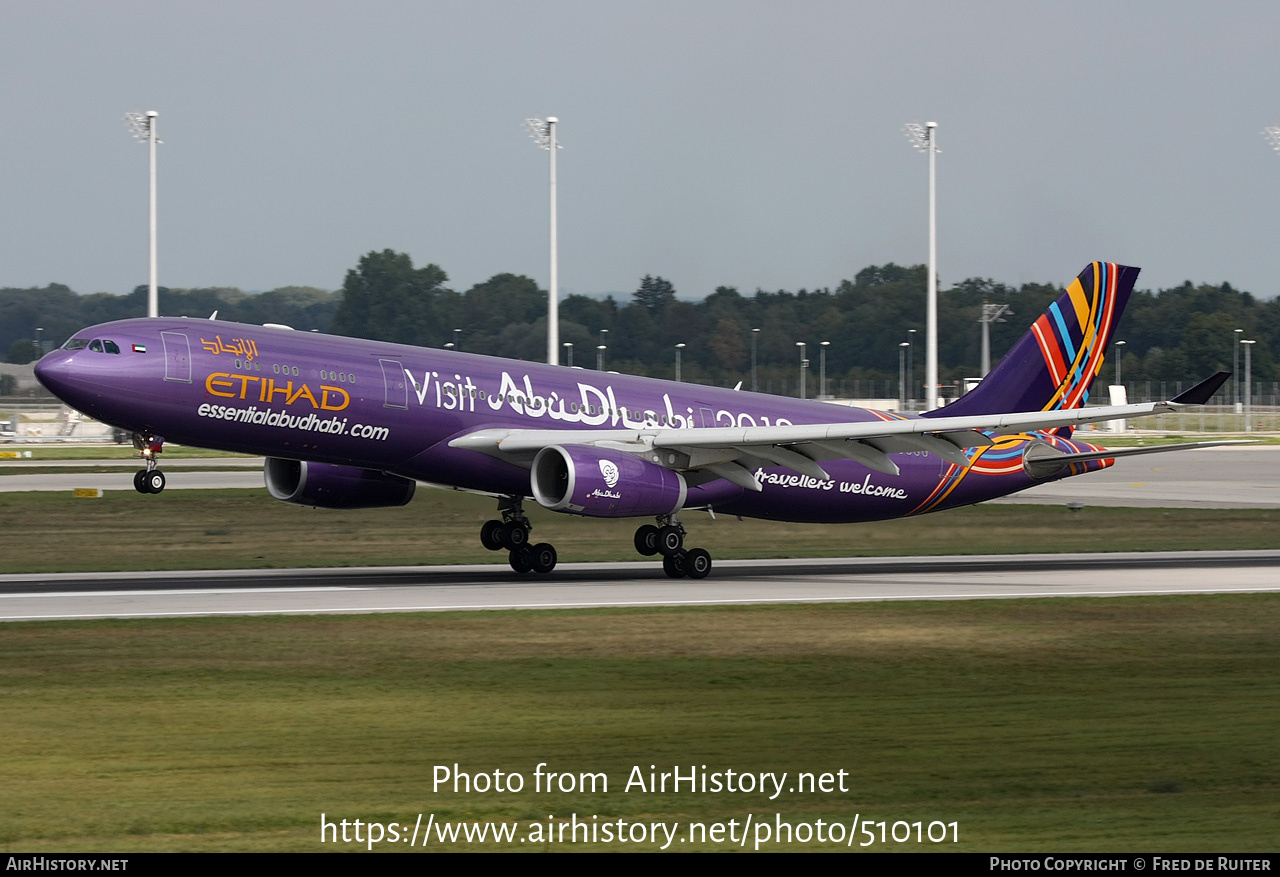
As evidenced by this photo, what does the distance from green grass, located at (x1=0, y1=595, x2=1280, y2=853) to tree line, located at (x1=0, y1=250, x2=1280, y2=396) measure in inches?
4227

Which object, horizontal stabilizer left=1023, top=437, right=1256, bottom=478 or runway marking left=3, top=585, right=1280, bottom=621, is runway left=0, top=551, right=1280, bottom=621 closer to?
runway marking left=3, top=585, right=1280, bottom=621

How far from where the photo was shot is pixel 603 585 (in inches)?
1224

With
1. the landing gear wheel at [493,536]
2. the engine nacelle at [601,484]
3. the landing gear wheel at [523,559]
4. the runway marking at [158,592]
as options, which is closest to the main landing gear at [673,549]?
the engine nacelle at [601,484]

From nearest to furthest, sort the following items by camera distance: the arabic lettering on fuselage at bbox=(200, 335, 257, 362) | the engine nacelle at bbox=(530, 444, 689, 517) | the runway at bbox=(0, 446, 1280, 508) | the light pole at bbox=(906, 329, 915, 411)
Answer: the arabic lettering on fuselage at bbox=(200, 335, 257, 362) → the engine nacelle at bbox=(530, 444, 689, 517) → the runway at bbox=(0, 446, 1280, 508) → the light pole at bbox=(906, 329, 915, 411)

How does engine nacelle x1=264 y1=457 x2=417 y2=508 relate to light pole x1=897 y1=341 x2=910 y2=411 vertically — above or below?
below

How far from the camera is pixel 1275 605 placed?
2709 cm

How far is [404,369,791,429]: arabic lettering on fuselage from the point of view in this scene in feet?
101

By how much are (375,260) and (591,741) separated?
5126 inches

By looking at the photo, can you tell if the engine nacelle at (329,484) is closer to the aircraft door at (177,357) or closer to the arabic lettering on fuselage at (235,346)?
the arabic lettering on fuselage at (235,346)

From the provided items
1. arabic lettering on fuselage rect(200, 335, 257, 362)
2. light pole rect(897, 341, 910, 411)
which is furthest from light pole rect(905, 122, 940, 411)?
light pole rect(897, 341, 910, 411)

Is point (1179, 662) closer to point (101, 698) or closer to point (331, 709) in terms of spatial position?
point (331, 709)

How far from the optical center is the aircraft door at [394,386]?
2983cm
